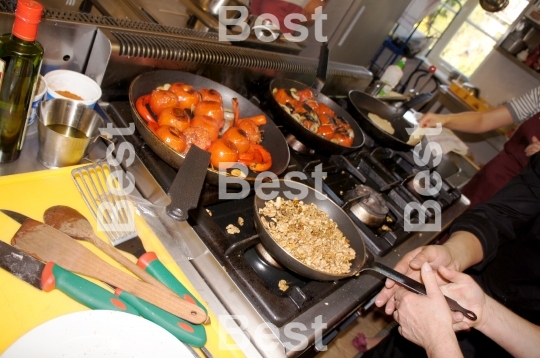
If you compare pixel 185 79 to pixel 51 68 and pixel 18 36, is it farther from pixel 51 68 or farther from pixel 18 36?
pixel 18 36

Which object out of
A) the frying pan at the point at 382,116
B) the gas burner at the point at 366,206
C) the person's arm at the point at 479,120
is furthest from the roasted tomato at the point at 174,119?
the person's arm at the point at 479,120

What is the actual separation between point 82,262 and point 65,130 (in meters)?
0.45

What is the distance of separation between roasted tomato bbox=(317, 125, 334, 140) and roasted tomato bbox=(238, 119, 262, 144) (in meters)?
0.39

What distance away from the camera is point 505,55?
16.0 feet

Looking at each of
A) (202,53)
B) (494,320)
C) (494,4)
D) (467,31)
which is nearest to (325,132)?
(202,53)

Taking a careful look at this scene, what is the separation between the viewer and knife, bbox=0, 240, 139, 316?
0.75 meters

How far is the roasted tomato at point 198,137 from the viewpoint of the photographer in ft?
3.78

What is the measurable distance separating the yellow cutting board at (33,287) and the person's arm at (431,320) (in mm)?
567

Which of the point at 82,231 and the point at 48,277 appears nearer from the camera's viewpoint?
the point at 48,277

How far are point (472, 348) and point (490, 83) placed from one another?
477cm

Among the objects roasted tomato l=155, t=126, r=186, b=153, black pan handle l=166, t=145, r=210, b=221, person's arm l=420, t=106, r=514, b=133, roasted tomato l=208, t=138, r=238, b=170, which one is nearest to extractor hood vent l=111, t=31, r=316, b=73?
roasted tomato l=155, t=126, r=186, b=153

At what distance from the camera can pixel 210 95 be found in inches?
52.5

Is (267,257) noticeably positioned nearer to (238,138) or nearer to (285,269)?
(285,269)

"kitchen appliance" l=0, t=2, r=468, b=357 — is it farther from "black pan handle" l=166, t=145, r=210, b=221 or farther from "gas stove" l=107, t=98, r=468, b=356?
"black pan handle" l=166, t=145, r=210, b=221
